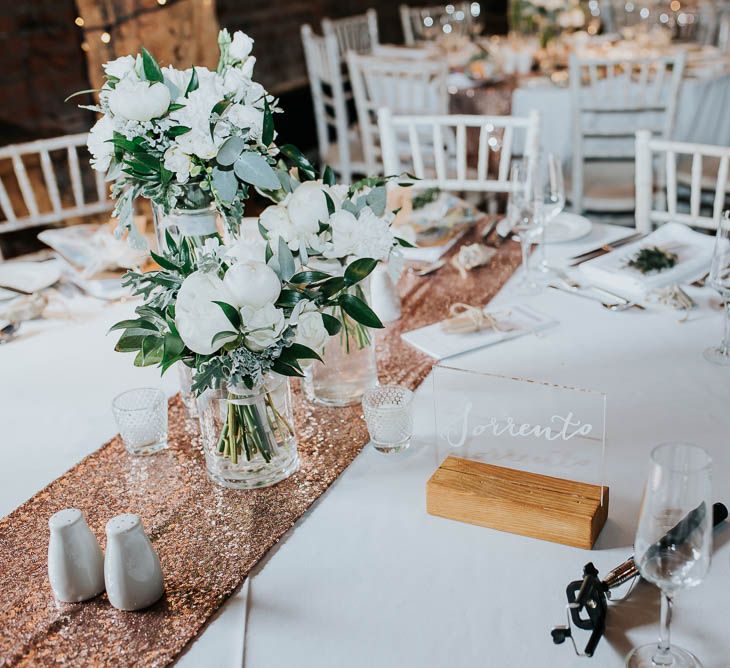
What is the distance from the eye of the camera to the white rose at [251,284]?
97 cm

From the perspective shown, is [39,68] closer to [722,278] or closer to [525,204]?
[525,204]

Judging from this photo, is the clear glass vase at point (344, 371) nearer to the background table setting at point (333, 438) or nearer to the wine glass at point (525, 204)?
the background table setting at point (333, 438)

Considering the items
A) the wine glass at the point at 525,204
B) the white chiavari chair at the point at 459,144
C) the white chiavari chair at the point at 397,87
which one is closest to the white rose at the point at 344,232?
the wine glass at the point at 525,204

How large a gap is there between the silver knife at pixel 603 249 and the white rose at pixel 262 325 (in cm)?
100

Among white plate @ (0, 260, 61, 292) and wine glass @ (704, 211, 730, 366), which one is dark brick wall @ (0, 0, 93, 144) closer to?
white plate @ (0, 260, 61, 292)

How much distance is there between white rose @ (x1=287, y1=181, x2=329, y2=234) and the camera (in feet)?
3.75

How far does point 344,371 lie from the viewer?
1.37 m

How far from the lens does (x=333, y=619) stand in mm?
928

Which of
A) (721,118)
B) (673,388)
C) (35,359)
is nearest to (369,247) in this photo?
(673,388)

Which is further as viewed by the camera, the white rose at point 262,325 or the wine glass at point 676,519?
the white rose at point 262,325

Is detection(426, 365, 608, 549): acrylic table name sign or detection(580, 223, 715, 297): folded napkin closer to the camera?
detection(426, 365, 608, 549): acrylic table name sign

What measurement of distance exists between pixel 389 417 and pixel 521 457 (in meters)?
0.20

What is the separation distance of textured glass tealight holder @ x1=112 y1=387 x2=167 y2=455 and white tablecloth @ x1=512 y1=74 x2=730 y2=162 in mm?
2731

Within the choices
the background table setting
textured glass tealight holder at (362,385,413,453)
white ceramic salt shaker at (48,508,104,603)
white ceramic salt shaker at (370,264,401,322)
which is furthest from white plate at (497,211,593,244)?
white ceramic salt shaker at (48,508,104,603)
